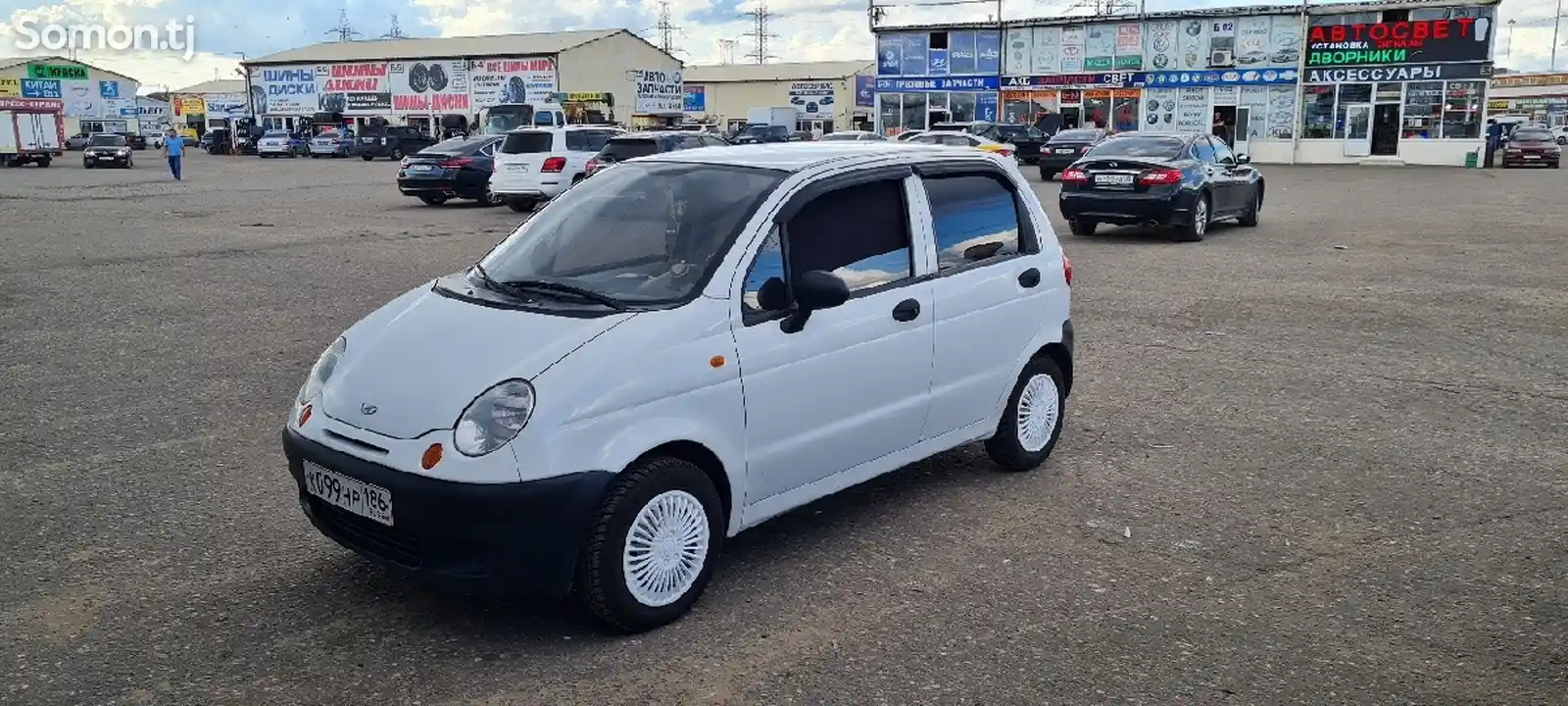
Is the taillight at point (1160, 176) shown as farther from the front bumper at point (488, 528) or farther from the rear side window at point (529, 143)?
the front bumper at point (488, 528)

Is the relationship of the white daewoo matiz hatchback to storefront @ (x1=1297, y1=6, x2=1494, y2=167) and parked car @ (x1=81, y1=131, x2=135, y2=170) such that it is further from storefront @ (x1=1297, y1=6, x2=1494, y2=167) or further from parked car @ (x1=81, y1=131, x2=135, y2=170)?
parked car @ (x1=81, y1=131, x2=135, y2=170)

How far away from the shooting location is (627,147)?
72.1ft

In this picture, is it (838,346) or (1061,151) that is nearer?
(838,346)

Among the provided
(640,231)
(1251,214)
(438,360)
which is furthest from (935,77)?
(438,360)

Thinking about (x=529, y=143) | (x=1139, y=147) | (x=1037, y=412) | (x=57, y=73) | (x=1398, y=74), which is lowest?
(x=1037, y=412)

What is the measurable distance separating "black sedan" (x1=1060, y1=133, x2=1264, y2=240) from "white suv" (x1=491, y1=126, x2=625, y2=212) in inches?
382

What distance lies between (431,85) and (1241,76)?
140 ft

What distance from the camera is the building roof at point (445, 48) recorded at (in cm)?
6825

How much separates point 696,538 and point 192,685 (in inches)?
66.2

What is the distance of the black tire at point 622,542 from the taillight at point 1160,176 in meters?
13.5

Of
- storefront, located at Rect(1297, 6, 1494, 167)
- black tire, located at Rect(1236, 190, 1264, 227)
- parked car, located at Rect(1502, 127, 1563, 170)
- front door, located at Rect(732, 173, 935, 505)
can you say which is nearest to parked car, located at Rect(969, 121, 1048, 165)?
storefront, located at Rect(1297, 6, 1494, 167)

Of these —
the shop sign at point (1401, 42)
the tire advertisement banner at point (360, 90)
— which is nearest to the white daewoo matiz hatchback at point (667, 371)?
the shop sign at point (1401, 42)

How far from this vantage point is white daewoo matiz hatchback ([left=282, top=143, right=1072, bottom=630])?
3854 mm

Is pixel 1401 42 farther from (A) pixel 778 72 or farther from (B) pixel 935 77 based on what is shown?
(A) pixel 778 72
